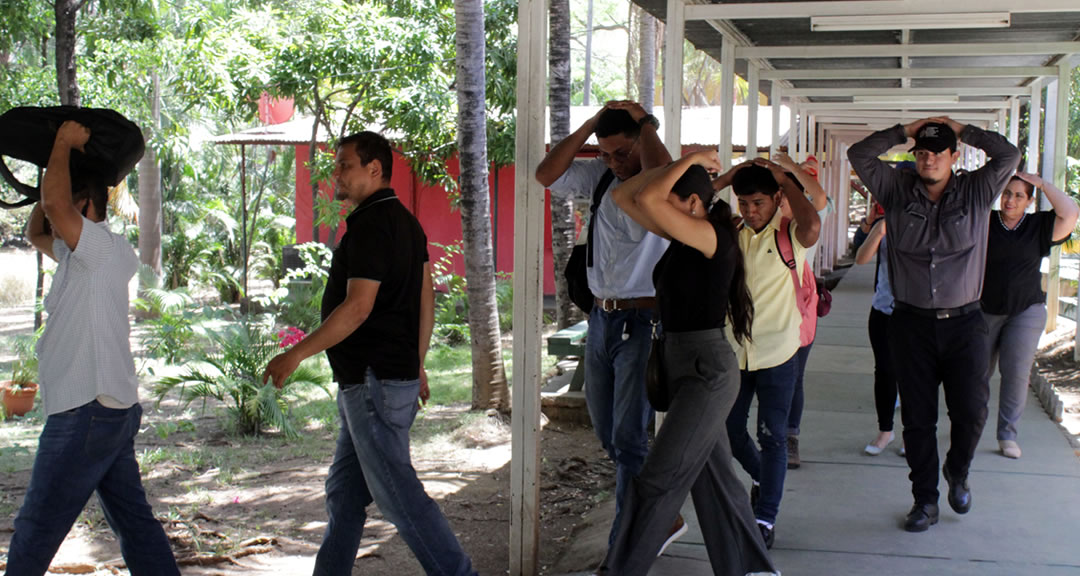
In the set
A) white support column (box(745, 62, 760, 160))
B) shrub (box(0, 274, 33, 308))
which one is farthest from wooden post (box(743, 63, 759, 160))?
shrub (box(0, 274, 33, 308))

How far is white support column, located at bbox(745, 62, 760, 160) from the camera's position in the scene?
9.06m

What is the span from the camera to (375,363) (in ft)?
12.8

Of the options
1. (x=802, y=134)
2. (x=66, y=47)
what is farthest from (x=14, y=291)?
(x=802, y=134)

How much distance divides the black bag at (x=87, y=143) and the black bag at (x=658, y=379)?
2135 mm

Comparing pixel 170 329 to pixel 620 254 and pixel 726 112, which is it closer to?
pixel 726 112

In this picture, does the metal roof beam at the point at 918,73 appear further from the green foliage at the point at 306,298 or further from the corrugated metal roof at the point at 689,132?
the green foliage at the point at 306,298

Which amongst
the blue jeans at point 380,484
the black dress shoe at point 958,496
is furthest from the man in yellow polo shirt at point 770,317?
the blue jeans at point 380,484

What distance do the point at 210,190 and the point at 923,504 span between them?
28.5m

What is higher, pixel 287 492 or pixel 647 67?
pixel 647 67

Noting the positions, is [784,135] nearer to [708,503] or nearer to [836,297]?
[836,297]

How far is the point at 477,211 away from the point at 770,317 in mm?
5048

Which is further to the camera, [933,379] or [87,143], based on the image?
[933,379]

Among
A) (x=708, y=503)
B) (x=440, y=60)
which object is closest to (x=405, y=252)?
(x=708, y=503)

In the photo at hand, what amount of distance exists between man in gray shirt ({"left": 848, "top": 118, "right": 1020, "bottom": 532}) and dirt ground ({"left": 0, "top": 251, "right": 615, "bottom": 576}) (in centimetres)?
213
